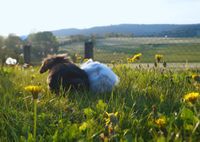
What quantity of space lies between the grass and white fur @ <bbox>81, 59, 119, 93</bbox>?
15cm

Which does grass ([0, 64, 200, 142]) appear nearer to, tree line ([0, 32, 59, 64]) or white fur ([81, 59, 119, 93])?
white fur ([81, 59, 119, 93])

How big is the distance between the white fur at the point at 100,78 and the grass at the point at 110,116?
0.15 meters

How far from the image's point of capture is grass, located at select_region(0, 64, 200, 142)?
8.96ft

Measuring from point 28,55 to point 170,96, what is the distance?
10.3m

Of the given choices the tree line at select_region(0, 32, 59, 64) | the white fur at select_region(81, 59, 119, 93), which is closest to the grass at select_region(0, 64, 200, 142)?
the white fur at select_region(81, 59, 119, 93)

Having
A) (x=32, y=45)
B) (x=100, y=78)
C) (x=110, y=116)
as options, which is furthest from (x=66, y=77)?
(x=32, y=45)

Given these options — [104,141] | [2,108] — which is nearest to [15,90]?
[2,108]

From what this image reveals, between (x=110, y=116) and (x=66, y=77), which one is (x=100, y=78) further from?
(x=110, y=116)

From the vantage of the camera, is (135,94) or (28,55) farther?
(28,55)

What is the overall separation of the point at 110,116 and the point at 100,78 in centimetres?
305

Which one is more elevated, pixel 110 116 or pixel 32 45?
pixel 110 116

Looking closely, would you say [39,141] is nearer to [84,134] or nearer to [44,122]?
[84,134]

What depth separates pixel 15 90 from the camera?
4777mm

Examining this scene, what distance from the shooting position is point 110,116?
2.44 m
